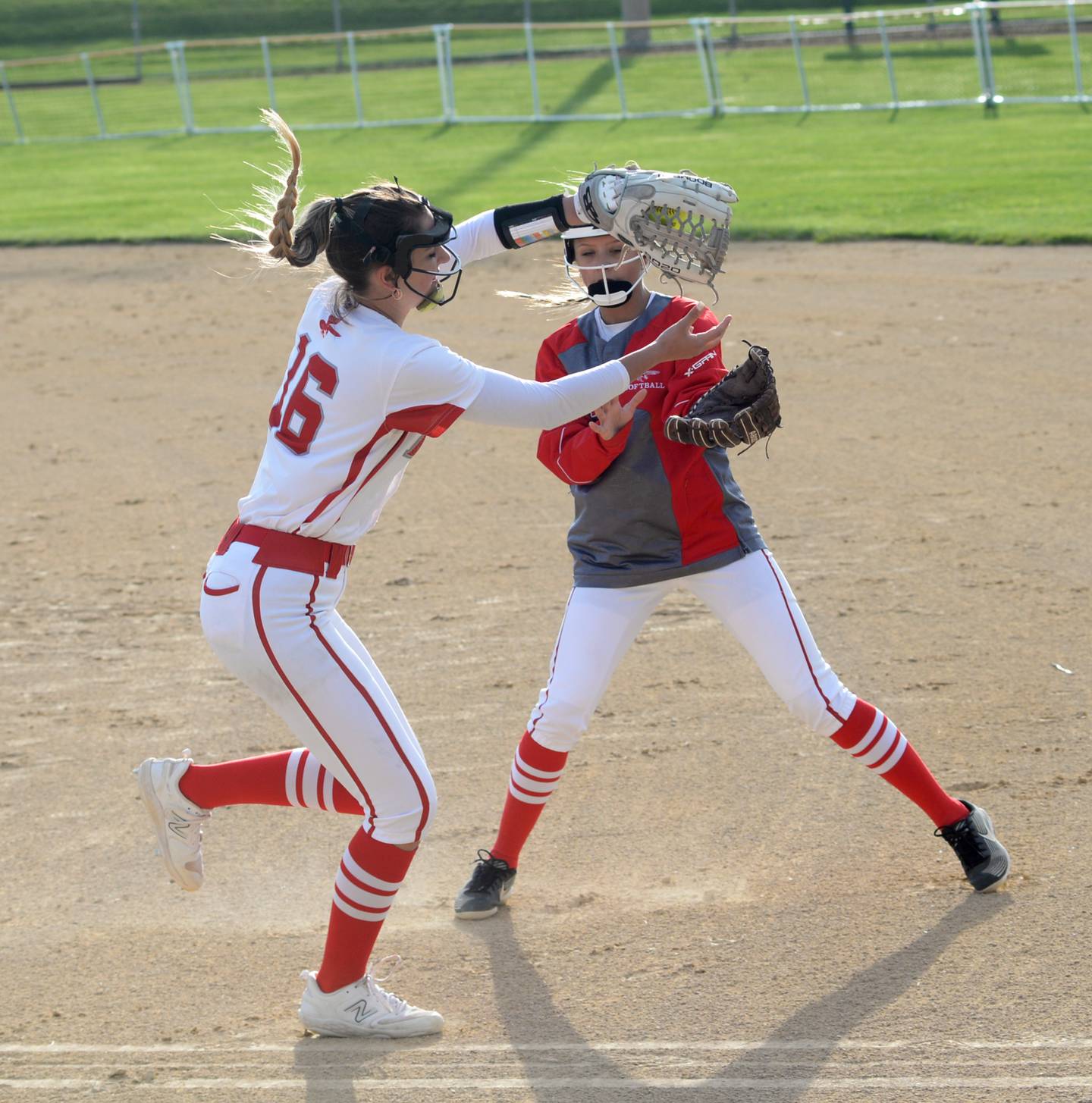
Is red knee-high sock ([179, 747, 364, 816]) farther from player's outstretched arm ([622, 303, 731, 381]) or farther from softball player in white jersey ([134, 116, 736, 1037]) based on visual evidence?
player's outstretched arm ([622, 303, 731, 381])

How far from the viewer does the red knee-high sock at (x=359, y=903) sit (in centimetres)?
358

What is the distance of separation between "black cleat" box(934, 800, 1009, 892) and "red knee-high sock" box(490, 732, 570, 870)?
1.19 meters

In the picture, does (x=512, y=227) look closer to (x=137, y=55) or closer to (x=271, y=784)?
(x=271, y=784)

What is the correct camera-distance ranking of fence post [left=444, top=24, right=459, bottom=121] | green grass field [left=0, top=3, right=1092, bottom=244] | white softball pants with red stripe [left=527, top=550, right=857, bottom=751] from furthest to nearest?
fence post [left=444, top=24, right=459, bottom=121] < green grass field [left=0, top=3, right=1092, bottom=244] < white softball pants with red stripe [left=527, top=550, right=857, bottom=751]

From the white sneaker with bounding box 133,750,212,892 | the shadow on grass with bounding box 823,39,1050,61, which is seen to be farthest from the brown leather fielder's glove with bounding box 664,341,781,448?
the shadow on grass with bounding box 823,39,1050,61

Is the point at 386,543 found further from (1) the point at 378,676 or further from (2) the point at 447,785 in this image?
(1) the point at 378,676

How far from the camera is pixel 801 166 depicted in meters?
17.7

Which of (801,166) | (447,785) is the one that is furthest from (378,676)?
(801,166)

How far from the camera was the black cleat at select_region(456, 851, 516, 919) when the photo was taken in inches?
168

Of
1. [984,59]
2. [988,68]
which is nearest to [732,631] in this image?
[988,68]

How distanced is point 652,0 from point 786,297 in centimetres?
2948

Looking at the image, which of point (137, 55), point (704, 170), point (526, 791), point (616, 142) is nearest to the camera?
point (526, 791)

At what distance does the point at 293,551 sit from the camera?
3484 mm

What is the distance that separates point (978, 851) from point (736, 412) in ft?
4.92
